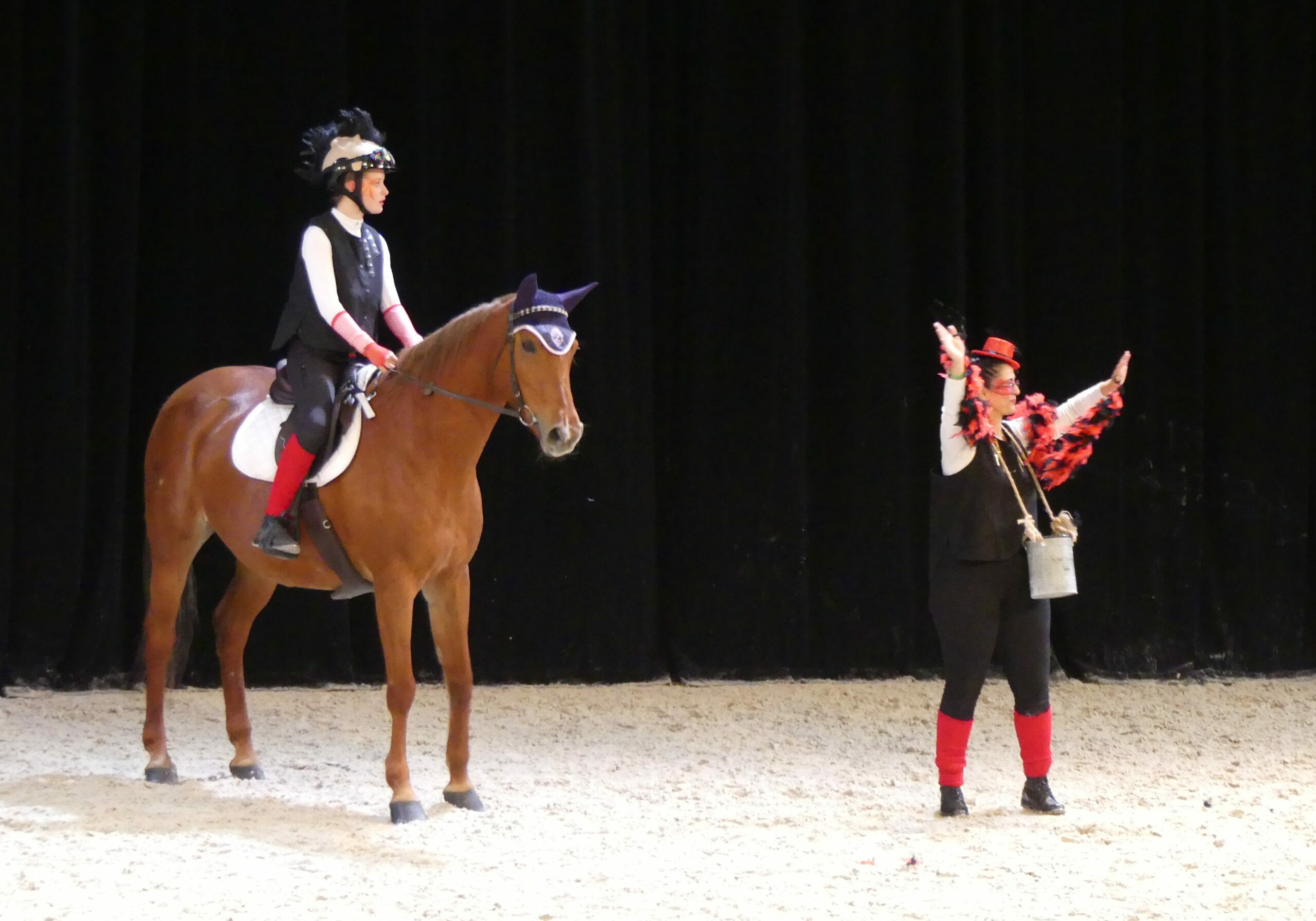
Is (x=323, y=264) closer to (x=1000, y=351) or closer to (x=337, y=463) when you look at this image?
(x=337, y=463)

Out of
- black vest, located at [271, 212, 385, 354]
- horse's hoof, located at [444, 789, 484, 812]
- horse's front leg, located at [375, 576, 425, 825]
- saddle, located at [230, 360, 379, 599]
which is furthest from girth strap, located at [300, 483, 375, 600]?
horse's hoof, located at [444, 789, 484, 812]

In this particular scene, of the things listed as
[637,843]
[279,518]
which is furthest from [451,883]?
[279,518]

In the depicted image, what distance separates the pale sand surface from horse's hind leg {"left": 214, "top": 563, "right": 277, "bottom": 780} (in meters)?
0.11

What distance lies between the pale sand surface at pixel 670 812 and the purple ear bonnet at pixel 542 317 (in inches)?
49.6

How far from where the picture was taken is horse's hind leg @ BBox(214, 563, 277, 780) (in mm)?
4281

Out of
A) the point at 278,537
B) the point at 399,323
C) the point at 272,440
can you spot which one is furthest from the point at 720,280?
the point at 278,537

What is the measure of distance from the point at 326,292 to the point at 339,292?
0.10m

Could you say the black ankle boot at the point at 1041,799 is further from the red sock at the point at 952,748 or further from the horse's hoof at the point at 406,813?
the horse's hoof at the point at 406,813

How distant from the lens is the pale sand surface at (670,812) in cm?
309

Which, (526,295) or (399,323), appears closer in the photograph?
(526,295)

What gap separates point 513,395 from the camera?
3.58 m

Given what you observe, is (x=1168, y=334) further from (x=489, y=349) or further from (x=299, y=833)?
(x=299, y=833)

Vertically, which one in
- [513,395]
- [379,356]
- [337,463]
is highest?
[379,356]

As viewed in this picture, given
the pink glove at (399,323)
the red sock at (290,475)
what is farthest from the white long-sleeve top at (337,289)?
the red sock at (290,475)
